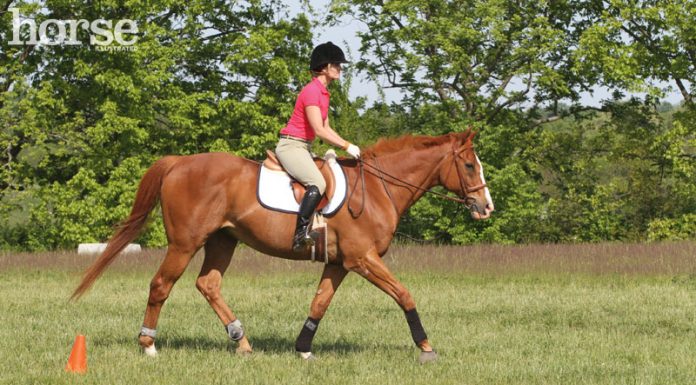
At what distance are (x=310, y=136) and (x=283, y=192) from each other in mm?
603

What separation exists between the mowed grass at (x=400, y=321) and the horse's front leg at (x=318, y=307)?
0.25 m

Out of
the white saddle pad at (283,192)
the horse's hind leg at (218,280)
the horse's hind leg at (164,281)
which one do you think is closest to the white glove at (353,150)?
the white saddle pad at (283,192)

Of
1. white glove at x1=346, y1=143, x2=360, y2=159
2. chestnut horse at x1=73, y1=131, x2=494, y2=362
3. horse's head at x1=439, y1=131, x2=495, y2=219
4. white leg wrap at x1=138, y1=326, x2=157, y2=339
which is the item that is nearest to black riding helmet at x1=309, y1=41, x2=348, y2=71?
white glove at x1=346, y1=143, x2=360, y2=159

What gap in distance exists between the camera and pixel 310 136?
930cm

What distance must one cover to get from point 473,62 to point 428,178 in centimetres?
2478

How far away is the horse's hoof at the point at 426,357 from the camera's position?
8.92 m

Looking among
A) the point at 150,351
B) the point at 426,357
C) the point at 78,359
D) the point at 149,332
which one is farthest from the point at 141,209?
the point at 426,357

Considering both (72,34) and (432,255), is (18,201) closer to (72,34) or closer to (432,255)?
(72,34)

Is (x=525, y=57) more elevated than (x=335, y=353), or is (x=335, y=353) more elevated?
(x=525, y=57)

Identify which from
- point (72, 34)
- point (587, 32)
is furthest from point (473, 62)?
point (72, 34)

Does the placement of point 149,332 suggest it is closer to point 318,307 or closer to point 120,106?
point 318,307

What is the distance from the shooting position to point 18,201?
30906 millimetres

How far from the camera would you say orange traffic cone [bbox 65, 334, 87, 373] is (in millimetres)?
8164

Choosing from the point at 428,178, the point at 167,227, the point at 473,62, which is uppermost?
the point at 473,62
